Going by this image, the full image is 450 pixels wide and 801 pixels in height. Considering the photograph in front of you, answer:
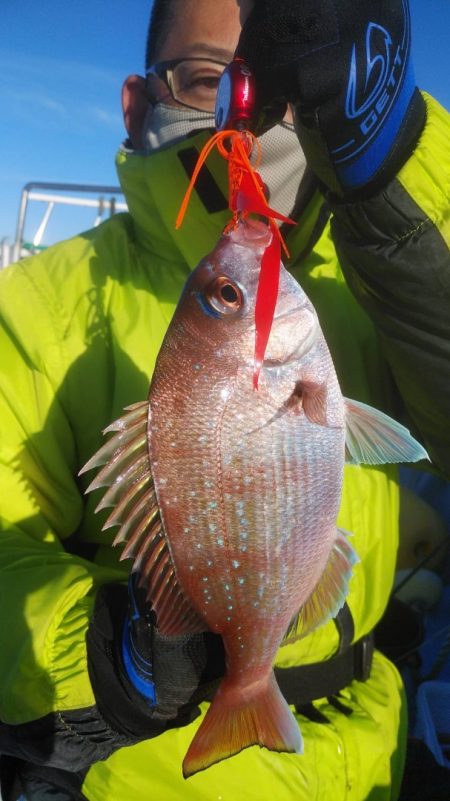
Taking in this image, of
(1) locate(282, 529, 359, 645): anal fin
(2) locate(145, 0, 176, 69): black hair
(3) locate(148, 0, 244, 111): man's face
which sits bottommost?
(1) locate(282, 529, 359, 645): anal fin

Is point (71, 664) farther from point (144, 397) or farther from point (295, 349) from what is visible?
point (295, 349)

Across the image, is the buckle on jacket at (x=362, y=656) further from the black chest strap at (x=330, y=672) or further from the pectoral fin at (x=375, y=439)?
the pectoral fin at (x=375, y=439)

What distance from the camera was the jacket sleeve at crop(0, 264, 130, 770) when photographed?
53.1 inches

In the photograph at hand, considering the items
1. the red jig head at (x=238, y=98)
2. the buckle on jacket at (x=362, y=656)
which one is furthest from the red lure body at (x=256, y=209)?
the buckle on jacket at (x=362, y=656)

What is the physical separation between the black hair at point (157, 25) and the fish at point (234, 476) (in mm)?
1113

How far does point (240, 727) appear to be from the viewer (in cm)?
115

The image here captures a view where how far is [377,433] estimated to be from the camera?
120 cm

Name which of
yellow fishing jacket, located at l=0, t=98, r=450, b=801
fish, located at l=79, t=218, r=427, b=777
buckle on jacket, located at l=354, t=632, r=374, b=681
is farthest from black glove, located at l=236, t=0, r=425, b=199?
buckle on jacket, located at l=354, t=632, r=374, b=681

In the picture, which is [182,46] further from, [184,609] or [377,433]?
[184,609]

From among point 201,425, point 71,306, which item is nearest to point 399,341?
point 201,425

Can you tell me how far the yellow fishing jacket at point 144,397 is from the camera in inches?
52.6

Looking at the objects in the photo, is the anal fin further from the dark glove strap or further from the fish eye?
the fish eye

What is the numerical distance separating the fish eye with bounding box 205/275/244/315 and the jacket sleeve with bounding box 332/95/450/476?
0.35m

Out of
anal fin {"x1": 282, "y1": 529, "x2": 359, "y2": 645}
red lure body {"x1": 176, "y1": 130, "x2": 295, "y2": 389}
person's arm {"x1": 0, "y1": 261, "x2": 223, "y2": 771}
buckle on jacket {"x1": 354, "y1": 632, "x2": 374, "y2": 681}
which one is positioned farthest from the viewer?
buckle on jacket {"x1": 354, "y1": 632, "x2": 374, "y2": 681}
